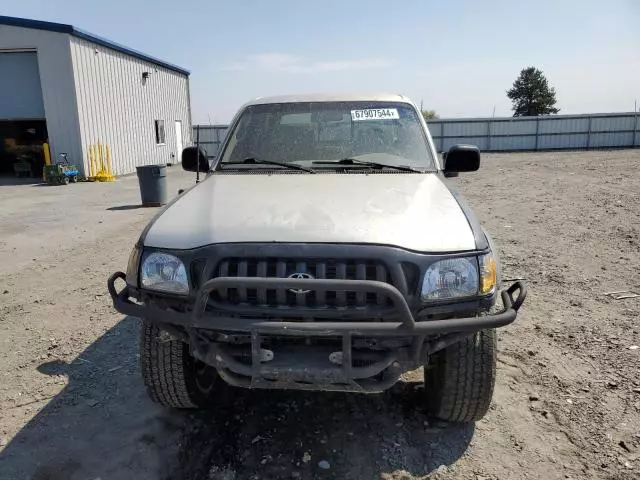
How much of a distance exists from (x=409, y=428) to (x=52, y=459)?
2.02m

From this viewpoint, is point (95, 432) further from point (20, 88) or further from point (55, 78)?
point (20, 88)

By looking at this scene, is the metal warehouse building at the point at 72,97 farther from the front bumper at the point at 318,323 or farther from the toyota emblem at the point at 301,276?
the toyota emblem at the point at 301,276

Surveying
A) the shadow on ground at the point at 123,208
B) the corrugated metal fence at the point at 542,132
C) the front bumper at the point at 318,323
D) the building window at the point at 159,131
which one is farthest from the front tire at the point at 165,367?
the corrugated metal fence at the point at 542,132

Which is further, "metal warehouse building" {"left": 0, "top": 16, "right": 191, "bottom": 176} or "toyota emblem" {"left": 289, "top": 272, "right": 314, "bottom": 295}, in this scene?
"metal warehouse building" {"left": 0, "top": 16, "right": 191, "bottom": 176}

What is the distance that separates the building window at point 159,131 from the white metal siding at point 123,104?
23cm

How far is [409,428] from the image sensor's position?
2.90 meters

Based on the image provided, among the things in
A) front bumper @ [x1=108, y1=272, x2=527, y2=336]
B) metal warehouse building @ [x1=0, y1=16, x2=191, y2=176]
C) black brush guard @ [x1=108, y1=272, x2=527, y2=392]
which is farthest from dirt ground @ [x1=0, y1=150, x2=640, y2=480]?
metal warehouse building @ [x1=0, y1=16, x2=191, y2=176]

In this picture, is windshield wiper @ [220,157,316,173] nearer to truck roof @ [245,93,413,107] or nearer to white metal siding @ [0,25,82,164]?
truck roof @ [245,93,413,107]

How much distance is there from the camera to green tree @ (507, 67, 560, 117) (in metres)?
54.7

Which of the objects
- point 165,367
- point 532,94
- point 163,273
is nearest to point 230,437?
point 165,367

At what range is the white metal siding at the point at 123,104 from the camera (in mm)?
16438

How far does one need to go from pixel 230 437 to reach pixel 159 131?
21843mm

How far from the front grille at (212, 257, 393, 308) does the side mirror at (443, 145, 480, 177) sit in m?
1.81

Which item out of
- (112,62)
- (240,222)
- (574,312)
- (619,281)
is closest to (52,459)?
(240,222)
